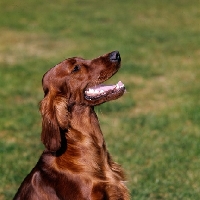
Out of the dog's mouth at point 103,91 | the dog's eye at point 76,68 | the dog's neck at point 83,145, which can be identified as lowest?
the dog's neck at point 83,145

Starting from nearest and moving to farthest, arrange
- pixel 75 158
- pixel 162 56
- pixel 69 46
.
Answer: pixel 75 158 → pixel 162 56 → pixel 69 46

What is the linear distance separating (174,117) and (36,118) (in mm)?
2036

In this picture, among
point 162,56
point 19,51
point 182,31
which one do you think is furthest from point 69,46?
point 182,31

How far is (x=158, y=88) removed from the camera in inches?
376

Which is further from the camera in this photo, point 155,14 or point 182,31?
point 155,14

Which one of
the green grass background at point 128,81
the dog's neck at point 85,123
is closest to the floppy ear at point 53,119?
the dog's neck at point 85,123

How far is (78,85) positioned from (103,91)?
0.21 m

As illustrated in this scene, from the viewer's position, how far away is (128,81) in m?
9.91

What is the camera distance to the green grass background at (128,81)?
6078 millimetres

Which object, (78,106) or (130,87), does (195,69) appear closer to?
(130,87)

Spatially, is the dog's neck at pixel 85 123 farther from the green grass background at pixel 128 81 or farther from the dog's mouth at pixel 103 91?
the green grass background at pixel 128 81

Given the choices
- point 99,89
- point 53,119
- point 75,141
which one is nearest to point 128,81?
point 99,89

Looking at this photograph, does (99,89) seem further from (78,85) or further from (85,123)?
(85,123)

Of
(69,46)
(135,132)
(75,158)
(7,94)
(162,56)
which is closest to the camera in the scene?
(75,158)
